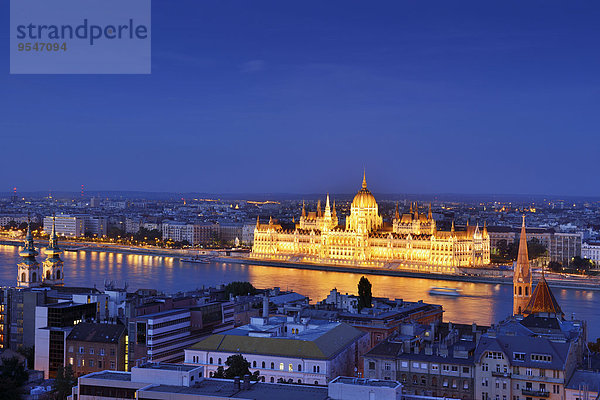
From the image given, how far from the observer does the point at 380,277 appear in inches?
1186

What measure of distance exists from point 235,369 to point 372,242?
1081 inches

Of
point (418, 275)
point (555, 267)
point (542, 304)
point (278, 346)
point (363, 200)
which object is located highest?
point (363, 200)

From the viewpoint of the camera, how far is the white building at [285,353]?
33.7 ft

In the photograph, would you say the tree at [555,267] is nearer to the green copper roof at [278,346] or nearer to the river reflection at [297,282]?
the river reflection at [297,282]

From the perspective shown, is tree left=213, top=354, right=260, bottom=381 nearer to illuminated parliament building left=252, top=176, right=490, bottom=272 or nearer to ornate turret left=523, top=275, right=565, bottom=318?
ornate turret left=523, top=275, right=565, bottom=318

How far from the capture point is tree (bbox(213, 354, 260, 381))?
30.9 feet

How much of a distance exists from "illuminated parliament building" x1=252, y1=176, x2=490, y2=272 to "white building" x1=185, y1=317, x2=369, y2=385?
21.2 meters

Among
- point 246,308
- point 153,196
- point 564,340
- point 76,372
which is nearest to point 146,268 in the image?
point 246,308

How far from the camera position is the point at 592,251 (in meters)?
33.5

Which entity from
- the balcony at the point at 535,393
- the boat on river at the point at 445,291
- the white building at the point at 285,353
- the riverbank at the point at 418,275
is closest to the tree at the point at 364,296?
the white building at the point at 285,353

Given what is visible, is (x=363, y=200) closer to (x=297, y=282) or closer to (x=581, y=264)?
(x=581, y=264)

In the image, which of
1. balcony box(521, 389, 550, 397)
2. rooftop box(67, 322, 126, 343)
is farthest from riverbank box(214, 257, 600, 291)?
rooftop box(67, 322, 126, 343)

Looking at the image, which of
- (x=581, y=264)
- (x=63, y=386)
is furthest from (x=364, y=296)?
(x=581, y=264)

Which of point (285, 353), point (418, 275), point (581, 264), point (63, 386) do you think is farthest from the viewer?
point (581, 264)
